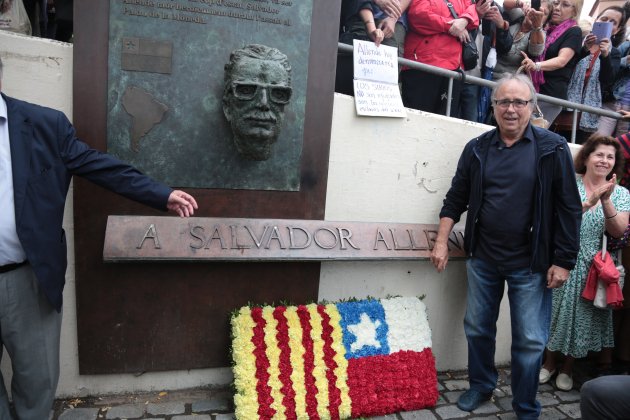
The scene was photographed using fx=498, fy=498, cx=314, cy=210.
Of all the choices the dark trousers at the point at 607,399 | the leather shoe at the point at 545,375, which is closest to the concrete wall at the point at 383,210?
the leather shoe at the point at 545,375

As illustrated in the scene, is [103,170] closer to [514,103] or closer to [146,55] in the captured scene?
[146,55]

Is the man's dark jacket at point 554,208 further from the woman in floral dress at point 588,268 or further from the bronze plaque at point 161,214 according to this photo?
the bronze plaque at point 161,214

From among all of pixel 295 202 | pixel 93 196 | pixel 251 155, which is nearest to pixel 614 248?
pixel 295 202

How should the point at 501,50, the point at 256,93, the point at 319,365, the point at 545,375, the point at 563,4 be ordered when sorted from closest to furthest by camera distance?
the point at 256,93
the point at 319,365
the point at 545,375
the point at 501,50
the point at 563,4

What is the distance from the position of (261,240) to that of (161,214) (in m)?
0.58

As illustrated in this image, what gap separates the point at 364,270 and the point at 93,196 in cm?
169

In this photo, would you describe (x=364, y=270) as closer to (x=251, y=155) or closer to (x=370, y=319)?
(x=370, y=319)

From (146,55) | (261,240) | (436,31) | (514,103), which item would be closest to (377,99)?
(514,103)

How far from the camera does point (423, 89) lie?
3.71 m

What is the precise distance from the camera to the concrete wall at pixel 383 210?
2.90 m

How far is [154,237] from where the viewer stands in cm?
269

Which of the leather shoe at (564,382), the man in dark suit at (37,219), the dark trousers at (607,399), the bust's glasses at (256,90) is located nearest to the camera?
the dark trousers at (607,399)

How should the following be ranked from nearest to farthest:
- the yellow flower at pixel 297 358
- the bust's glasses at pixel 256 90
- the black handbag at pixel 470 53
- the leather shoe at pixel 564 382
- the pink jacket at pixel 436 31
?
the bust's glasses at pixel 256 90 < the yellow flower at pixel 297 358 < the leather shoe at pixel 564 382 < the pink jacket at pixel 436 31 < the black handbag at pixel 470 53

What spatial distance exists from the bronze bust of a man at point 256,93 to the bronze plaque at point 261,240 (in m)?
0.49
